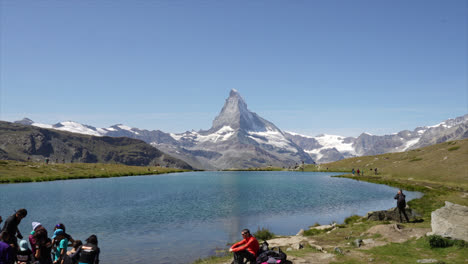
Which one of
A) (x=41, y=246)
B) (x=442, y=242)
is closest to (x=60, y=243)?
(x=41, y=246)

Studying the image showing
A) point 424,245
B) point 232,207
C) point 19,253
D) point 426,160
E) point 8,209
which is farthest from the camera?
point 426,160

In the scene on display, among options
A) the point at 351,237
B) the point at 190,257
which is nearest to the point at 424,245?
the point at 351,237

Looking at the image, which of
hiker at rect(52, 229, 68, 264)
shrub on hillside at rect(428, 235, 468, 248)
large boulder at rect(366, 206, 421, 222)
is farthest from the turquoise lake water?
shrub on hillside at rect(428, 235, 468, 248)

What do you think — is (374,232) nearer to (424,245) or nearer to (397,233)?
(397,233)

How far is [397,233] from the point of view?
95.2 feet

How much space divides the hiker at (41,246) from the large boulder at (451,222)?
27650 mm

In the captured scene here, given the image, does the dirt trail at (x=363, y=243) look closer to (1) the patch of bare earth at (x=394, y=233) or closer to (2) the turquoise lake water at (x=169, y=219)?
(1) the patch of bare earth at (x=394, y=233)

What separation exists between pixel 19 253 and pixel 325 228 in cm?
3170

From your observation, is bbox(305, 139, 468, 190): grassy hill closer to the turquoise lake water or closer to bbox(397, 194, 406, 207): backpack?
the turquoise lake water

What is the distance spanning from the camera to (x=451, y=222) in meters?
24.6

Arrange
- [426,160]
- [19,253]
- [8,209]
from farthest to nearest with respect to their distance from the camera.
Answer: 1. [426,160]
2. [8,209]
3. [19,253]

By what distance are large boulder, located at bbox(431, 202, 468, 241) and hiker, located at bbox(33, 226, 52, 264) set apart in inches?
1089

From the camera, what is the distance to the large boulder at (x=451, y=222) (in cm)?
Result: 2392

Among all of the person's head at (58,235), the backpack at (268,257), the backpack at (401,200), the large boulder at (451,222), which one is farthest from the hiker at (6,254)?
the backpack at (401,200)
